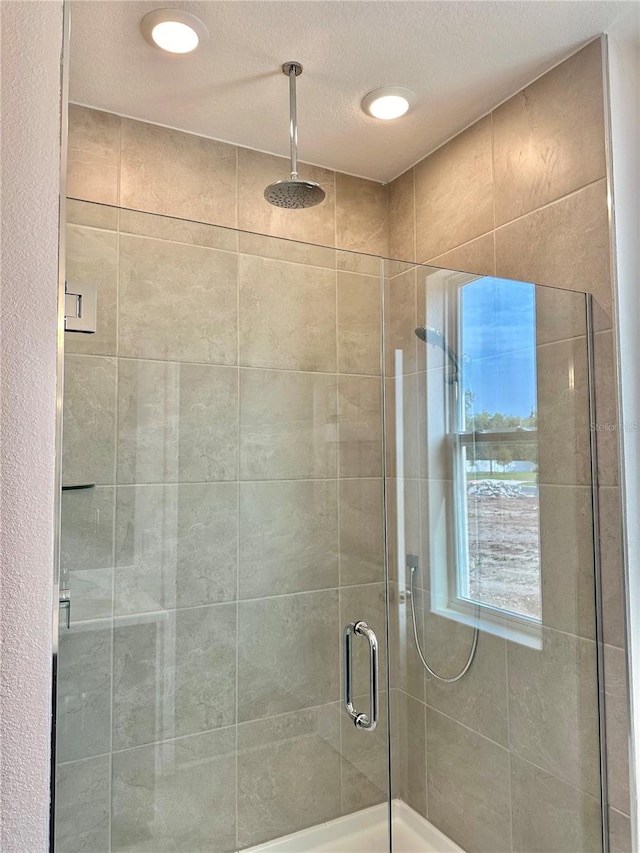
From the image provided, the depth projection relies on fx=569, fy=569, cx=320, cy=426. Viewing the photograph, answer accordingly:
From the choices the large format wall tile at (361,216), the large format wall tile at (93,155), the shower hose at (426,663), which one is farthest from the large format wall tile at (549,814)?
the large format wall tile at (93,155)

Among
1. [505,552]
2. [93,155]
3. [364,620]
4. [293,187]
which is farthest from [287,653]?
[93,155]

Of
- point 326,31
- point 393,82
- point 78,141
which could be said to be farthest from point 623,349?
point 78,141

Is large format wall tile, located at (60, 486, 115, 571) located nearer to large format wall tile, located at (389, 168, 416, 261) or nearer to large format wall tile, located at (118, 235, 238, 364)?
large format wall tile, located at (118, 235, 238, 364)

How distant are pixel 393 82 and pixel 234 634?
1.60m

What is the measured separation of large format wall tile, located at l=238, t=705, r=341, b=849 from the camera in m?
1.50

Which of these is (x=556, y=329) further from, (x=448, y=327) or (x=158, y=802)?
(x=158, y=802)

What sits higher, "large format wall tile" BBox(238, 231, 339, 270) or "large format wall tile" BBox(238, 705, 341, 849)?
"large format wall tile" BBox(238, 231, 339, 270)

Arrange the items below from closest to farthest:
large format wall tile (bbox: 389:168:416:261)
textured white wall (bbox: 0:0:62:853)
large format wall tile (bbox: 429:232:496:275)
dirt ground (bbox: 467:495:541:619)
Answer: textured white wall (bbox: 0:0:62:853) → dirt ground (bbox: 467:495:541:619) → large format wall tile (bbox: 429:232:496:275) → large format wall tile (bbox: 389:168:416:261)

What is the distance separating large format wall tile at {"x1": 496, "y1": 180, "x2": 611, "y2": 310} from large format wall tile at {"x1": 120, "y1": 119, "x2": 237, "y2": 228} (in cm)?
94

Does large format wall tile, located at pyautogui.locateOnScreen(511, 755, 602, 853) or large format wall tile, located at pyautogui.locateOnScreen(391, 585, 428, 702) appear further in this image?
large format wall tile, located at pyautogui.locateOnScreen(391, 585, 428, 702)

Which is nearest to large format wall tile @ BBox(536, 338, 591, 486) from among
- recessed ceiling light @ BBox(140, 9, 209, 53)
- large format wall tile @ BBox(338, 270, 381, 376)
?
large format wall tile @ BBox(338, 270, 381, 376)

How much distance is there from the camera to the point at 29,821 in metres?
0.77

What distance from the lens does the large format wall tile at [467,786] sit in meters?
1.59

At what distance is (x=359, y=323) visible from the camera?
5.33 feet
